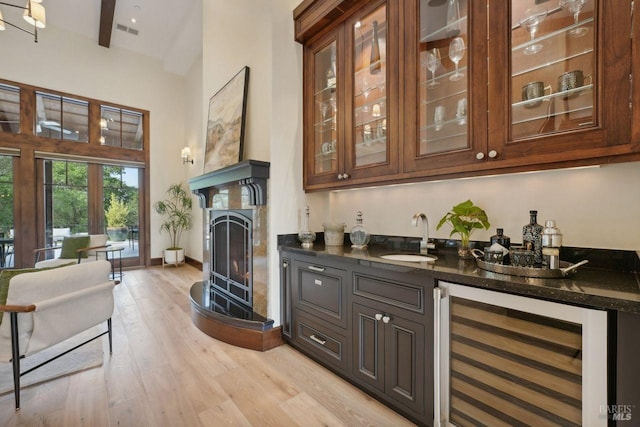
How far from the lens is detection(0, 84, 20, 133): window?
4824mm

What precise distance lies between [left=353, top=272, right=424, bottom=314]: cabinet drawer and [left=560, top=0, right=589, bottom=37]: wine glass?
56.2 inches

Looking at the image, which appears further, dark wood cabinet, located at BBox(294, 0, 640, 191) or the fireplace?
the fireplace

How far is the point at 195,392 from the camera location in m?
1.92

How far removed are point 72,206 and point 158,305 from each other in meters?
3.48

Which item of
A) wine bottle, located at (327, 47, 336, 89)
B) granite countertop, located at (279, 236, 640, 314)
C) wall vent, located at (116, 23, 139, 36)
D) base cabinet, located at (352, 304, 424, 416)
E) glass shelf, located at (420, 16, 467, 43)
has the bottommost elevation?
base cabinet, located at (352, 304, 424, 416)

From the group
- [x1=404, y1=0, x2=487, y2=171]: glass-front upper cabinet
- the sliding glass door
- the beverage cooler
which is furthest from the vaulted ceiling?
the beverage cooler

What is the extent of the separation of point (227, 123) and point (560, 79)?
3088 millimetres

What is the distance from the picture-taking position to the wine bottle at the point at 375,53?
212cm

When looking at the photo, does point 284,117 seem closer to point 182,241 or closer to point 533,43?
point 533,43

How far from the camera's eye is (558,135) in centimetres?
130

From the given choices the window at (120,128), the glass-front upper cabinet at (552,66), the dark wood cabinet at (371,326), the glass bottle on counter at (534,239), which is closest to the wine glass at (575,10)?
the glass-front upper cabinet at (552,66)

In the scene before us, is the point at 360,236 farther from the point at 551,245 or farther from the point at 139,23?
the point at 139,23

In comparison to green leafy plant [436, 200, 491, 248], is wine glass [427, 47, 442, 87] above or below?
above

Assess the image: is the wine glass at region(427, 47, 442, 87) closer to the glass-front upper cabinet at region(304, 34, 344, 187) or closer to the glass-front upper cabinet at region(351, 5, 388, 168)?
the glass-front upper cabinet at region(351, 5, 388, 168)
